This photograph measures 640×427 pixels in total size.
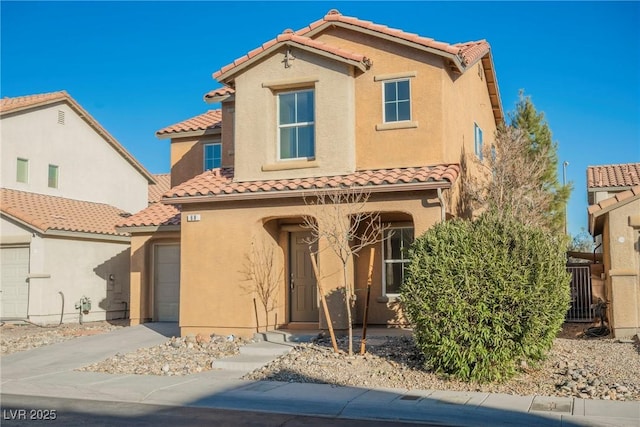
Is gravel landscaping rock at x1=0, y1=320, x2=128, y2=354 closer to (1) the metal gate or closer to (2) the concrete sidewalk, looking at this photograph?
(2) the concrete sidewalk

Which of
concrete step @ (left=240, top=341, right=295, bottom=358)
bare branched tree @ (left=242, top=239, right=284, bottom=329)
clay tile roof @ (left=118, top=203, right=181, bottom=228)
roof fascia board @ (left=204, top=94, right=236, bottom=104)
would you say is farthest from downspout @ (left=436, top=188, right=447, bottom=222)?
clay tile roof @ (left=118, top=203, right=181, bottom=228)

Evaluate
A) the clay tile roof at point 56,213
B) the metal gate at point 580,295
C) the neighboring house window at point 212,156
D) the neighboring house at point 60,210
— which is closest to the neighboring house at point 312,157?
the neighboring house window at point 212,156

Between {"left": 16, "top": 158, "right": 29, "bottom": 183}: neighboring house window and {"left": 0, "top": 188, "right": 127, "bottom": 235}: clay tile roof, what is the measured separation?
19.7 inches

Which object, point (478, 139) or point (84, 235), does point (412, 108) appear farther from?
point (84, 235)

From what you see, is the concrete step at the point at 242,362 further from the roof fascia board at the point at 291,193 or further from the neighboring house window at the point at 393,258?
the neighboring house window at the point at 393,258

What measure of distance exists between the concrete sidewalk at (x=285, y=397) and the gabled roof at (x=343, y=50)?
6711mm

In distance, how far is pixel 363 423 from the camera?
9.34 m

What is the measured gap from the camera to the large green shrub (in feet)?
36.8

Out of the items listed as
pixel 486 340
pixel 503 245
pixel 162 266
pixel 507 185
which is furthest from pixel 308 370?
pixel 162 266

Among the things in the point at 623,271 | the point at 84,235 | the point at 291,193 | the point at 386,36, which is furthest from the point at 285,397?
the point at 84,235

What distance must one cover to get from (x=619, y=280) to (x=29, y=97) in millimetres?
22124

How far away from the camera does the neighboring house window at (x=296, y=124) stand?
16844mm

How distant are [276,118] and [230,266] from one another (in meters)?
3.78

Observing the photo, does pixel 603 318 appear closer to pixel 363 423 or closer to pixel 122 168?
pixel 363 423
